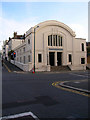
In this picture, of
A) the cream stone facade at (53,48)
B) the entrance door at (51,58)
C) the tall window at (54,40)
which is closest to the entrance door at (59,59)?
the cream stone facade at (53,48)

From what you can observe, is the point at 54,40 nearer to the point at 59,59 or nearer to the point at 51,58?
the point at 51,58

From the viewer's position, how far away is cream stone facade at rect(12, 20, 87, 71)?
32562 mm

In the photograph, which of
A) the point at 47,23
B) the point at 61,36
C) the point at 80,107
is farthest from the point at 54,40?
the point at 80,107

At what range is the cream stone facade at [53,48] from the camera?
107 ft

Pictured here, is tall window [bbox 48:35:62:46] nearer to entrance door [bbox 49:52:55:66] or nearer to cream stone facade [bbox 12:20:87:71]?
cream stone facade [bbox 12:20:87:71]

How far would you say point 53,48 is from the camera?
1351 inches

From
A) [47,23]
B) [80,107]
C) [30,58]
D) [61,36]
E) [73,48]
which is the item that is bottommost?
[80,107]

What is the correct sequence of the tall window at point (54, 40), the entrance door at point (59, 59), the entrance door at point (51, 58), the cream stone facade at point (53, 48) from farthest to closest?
the entrance door at point (59, 59)
the entrance door at point (51, 58)
the tall window at point (54, 40)
the cream stone facade at point (53, 48)

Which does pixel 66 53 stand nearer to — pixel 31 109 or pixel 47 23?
pixel 47 23

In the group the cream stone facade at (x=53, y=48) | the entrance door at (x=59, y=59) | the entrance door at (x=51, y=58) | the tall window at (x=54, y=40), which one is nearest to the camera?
the cream stone facade at (x=53, y=48)

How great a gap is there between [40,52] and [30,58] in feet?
9.39

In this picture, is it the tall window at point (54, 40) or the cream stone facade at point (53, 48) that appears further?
the tall window at point (54, 40)

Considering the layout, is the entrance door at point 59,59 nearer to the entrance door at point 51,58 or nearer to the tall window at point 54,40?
the entrance door at point 51,58

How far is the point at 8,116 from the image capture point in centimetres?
547
